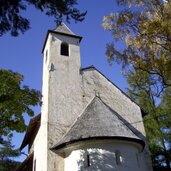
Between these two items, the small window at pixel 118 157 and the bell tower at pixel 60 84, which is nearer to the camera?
the small window at pixel 118 157

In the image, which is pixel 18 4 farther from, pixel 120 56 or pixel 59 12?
pixel 120 56

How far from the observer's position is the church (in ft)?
42.8

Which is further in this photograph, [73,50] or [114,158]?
[73,50]

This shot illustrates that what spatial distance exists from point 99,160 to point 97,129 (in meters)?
1.68

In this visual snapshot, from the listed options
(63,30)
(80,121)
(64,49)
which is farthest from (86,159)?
(63,30)

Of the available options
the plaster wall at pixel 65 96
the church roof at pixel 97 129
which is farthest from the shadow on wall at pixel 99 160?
the plaster wall at pixel 65 96

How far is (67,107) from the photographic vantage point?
54.2 feet

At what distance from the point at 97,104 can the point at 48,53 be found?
5996 millimetres

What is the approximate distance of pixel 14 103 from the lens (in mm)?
11656

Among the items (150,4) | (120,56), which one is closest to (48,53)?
(120,56)

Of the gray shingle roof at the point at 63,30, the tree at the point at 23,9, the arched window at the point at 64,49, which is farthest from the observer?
the gray shingle roof at the point at 63,30

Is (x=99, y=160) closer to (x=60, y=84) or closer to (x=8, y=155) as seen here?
(x=60, y=84)

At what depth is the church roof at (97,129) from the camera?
13.2 meters

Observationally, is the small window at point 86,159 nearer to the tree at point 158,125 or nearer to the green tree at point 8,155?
the tree at point 158,125
